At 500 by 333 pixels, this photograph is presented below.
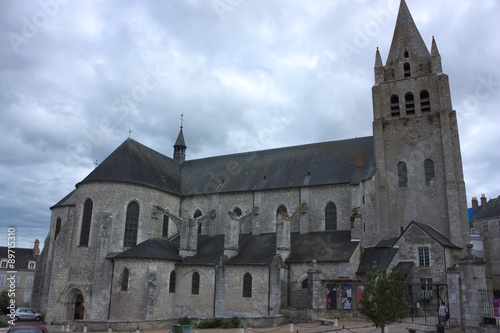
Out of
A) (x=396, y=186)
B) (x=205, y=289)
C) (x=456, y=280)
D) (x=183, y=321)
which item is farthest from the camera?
(x=396, y=186)

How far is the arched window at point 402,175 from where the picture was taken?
1103 inches

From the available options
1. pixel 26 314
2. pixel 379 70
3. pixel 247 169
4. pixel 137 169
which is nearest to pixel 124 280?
pixel 137 169

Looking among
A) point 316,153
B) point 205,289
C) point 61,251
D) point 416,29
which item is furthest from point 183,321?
point 416,29

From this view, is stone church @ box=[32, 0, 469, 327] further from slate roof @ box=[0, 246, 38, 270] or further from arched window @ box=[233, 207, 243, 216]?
slate roof @ box=[0, 246, 38, 270]

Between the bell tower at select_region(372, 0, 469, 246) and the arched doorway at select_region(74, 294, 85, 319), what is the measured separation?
20431 millimetres

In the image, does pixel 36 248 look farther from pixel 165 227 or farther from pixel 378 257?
pixel 378 257

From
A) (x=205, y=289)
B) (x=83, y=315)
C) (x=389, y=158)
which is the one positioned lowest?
(x=83, y=315)

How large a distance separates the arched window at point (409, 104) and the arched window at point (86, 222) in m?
23.5

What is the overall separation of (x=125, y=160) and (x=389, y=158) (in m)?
19.3

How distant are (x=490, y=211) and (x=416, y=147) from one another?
22512 mm

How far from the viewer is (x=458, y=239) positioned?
2509 cm

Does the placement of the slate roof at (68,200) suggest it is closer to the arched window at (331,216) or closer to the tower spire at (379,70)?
the arched window at (331,216)

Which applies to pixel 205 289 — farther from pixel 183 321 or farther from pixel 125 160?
pixel 125 160

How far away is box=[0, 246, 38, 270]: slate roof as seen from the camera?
46.5 metres
